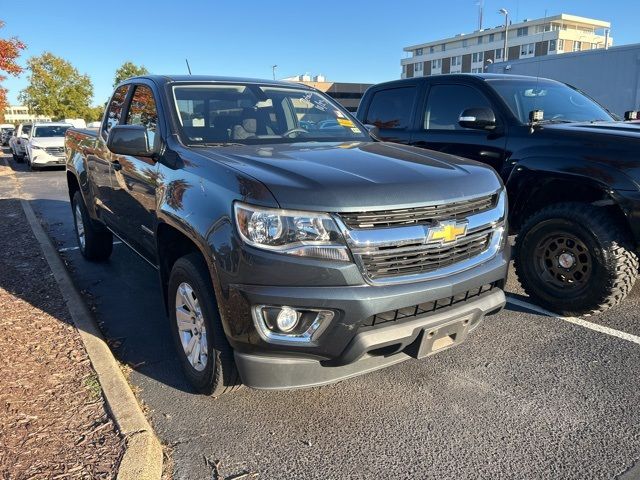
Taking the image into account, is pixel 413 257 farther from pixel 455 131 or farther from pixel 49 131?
pixel 49 131

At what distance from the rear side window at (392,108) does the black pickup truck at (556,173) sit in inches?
14.5

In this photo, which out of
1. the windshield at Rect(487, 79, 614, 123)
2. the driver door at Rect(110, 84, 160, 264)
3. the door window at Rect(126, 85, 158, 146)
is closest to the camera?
the driver door at Rect(110, 84, 160, 264)

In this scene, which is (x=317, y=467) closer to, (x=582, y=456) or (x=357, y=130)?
(x=582, y=456)

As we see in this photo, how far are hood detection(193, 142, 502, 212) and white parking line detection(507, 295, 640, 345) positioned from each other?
5.66 ft

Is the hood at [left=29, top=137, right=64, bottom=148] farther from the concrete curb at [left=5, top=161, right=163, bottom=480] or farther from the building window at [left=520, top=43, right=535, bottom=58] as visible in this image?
the building window at [left=520, top=43, right=535, bottom=58]

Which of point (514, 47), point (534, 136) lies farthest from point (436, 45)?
point (534, 136)

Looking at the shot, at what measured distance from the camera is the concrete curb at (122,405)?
238cm

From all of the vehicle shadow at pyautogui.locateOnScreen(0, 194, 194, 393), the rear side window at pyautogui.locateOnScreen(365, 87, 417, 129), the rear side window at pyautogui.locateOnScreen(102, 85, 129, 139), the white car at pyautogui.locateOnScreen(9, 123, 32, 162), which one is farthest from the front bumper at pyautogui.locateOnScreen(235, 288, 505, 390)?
the white car at pyautogui.locateOnScreen(9, 123, 32, 162)

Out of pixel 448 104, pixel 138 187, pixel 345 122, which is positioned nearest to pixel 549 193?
pixel 448 104

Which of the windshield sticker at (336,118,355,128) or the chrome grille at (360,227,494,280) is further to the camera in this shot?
the windshield sticker at (336,118,355,128)

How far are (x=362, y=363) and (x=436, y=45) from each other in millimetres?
91966

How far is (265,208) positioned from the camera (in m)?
2.36

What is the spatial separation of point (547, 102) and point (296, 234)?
3.79 meters

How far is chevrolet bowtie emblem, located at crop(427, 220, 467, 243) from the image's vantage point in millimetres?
2562
